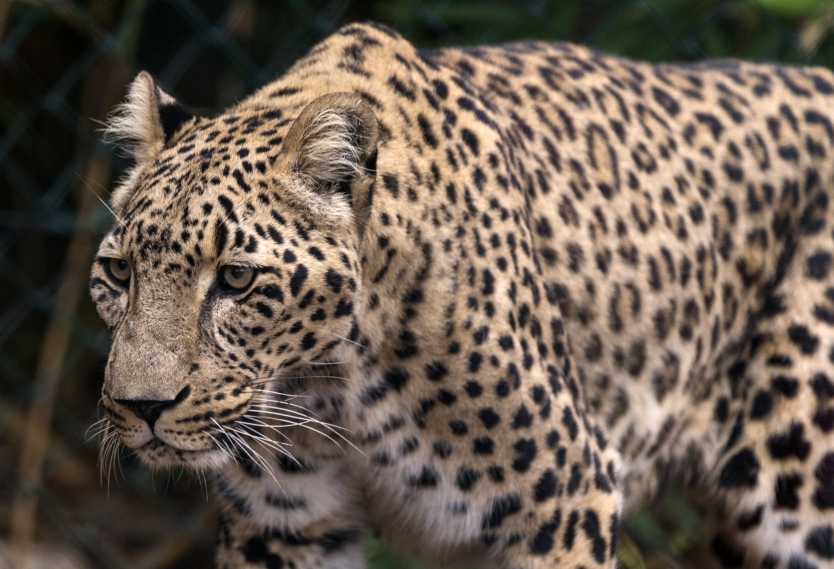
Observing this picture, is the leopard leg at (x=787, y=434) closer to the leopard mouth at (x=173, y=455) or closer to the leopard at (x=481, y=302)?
the leopard at (x=481, y=302)

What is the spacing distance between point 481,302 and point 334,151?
55cm

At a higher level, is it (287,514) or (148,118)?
(148,118)

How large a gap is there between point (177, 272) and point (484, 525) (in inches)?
43.1

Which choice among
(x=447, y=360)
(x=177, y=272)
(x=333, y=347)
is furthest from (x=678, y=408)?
(x=177, y=272)

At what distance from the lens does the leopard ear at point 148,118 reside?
3.01 meters

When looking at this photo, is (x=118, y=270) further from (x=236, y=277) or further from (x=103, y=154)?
(x=103, y=154)

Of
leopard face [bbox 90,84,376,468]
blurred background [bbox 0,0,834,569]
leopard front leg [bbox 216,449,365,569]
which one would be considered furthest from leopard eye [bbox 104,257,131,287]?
blurred background [bbox 0,0,834,569]

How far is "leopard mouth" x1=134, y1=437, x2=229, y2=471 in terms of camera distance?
272 centimetres

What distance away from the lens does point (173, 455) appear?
2742 millimetres

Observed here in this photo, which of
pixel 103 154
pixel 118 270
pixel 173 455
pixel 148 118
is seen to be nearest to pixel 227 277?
pixel 118 270

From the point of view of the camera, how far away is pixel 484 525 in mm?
3150

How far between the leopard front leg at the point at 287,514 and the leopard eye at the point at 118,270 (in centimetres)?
68

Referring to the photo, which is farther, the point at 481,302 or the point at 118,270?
the point at 481,302

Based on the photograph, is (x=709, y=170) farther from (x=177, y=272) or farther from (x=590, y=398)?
(x=177, y=272)
